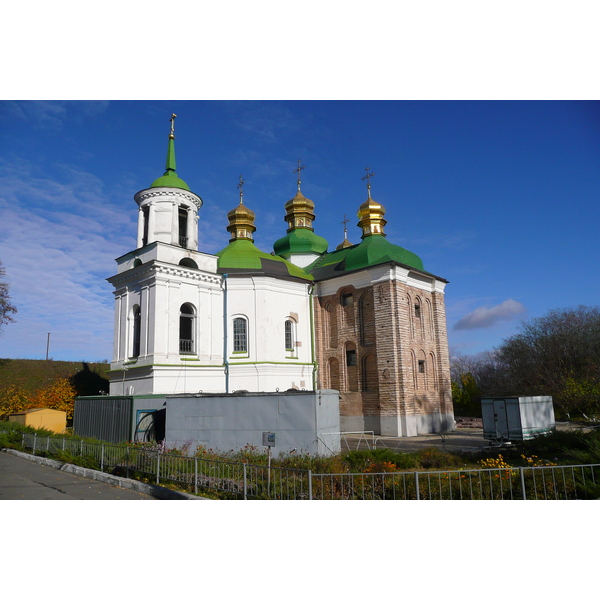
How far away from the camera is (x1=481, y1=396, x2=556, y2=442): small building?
17.7m

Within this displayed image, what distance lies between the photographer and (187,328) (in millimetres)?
22797

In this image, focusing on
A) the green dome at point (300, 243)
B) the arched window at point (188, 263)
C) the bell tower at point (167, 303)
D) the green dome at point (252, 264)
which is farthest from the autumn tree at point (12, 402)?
the green dome at point (300, 243)

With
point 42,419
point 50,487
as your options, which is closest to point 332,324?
Result: point 42,419

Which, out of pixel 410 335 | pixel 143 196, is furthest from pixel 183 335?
pixel 410 335

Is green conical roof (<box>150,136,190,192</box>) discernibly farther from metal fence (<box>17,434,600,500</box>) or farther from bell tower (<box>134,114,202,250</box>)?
metal fence (<box>17,434,600,500</box>)

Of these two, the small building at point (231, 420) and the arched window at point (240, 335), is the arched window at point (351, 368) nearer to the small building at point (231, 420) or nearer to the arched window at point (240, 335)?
the arched window at point (240, 335)

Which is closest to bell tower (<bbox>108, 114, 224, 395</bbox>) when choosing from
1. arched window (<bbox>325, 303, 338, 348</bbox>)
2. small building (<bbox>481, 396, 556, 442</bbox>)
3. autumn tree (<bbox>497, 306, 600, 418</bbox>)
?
arched window (<bbox>325, 303, 338, 348</bbox>)

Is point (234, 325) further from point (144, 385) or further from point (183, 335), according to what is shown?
point (144, 385)

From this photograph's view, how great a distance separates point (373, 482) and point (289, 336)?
17665mm

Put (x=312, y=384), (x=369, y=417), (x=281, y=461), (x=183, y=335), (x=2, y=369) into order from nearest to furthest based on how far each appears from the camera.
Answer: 1. (x=281, y=461)
2. (x=183, y=335)
3. (x=369, y=417)
4. (x=312, y=384)
5. (x=2, y=369)

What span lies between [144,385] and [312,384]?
9600 mm

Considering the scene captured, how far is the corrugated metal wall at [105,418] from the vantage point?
1781 cm

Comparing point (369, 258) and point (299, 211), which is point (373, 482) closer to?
point (369, 258)

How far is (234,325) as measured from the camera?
80.1 ft
